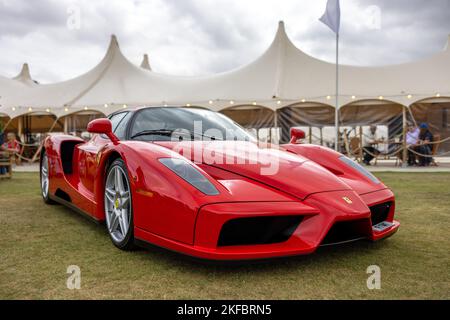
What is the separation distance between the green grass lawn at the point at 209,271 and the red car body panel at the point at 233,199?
139 mm

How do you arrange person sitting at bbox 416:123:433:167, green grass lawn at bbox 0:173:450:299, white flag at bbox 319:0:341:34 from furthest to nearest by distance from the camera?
white flag at bbox 319:0:341:34, person sitting at bbox 416:123:433:167, green grass lawn at bbox 0:173:450:299

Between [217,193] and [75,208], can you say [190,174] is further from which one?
[75,208]

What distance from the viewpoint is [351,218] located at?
2.15 meters

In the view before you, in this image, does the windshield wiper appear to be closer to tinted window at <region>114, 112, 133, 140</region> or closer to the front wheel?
tinted window at <region>114, 112, 133, 140</region>

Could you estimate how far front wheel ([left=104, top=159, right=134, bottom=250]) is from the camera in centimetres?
253

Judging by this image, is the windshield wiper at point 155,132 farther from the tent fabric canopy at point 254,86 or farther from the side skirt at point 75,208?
the tent fabric canopy at point 254,86

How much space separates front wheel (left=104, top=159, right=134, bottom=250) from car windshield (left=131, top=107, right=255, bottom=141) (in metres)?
0.41

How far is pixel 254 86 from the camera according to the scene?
14.6 metres

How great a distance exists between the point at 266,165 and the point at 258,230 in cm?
59

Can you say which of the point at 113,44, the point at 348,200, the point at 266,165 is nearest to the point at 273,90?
the point at 113,44

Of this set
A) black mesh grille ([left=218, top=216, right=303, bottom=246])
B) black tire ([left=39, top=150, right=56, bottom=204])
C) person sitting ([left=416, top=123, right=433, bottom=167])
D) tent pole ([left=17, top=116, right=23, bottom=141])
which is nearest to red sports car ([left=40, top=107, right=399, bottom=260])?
black mesh grille ([left=218, top=216, right=303, bottom=246])

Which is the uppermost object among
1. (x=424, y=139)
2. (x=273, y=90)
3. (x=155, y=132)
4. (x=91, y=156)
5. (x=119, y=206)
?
(x=273, y=90)

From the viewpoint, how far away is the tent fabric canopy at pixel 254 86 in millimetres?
13562

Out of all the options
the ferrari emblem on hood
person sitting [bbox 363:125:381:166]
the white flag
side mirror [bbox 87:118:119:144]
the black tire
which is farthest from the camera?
person sitting [bbox 363:125:381:166]
